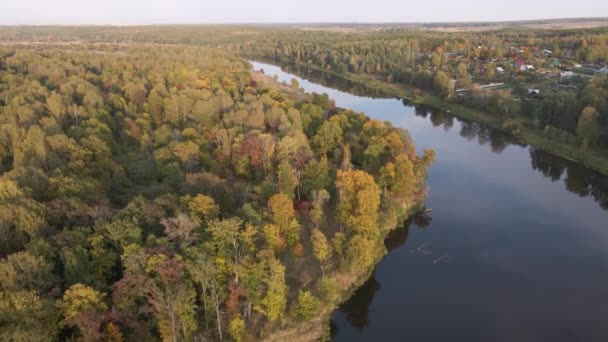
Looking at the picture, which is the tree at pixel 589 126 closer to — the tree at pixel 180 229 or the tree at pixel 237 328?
the tree at pixel 237 328

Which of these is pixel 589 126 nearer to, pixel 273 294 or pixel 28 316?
pixel 273 294

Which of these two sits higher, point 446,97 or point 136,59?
point 136,59

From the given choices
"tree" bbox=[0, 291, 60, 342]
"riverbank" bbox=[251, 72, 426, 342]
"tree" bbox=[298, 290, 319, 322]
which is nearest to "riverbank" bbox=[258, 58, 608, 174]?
"riverbank" bbox=[251, 72, 426, 342]

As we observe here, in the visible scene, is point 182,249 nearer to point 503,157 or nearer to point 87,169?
point 87,169

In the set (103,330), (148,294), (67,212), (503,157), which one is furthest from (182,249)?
(503,157)

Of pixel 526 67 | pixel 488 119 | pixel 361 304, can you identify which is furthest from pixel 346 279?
pixel 526 67
